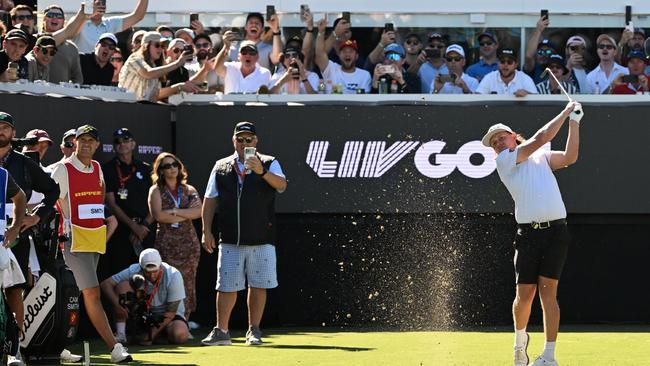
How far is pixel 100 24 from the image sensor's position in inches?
557

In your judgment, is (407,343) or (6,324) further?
(407,343)

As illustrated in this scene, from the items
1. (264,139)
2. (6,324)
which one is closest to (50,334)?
(6,324)

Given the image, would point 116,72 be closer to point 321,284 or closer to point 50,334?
point 321,284

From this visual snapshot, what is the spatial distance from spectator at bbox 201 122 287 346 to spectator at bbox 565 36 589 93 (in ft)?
13.4

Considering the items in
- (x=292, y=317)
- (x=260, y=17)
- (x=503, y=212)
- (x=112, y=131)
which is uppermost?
(x=260, y=17)

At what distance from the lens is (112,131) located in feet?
41.4

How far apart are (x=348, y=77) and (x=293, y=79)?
733 millimetres

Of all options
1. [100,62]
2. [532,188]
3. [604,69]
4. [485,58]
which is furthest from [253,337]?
[604,69]

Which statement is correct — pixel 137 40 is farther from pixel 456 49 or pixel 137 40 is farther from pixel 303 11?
→ pixel 456 49

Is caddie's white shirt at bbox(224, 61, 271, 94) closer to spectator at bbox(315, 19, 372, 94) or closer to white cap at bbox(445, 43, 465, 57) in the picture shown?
spectator at bbox(315, 19, 372, 94)

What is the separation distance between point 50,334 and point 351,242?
14.5ft

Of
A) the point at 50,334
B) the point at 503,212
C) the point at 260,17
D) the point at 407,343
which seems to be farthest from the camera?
the point at 260,17

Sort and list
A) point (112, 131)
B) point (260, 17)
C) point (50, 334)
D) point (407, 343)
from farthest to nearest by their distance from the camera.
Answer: point (260, 17) < point (112, 131) < point (407, 343) < point (50, 334)

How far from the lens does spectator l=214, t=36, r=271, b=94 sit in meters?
14.0
